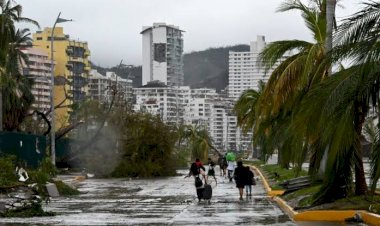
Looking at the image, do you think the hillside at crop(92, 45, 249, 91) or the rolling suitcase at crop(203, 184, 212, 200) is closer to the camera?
the rolling suitcase at crop(203, 184, 212, 200)

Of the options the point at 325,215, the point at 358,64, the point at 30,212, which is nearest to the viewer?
the point at 358,64

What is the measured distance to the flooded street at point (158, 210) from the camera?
19781mm

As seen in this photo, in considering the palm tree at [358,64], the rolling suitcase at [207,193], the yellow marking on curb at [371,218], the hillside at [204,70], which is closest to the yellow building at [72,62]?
the hillside at [204,70]

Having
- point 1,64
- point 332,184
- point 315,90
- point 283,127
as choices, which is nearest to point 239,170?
point 283,127

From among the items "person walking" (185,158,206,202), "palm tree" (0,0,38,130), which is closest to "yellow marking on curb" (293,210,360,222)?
"person walking" (185,158,206,202)

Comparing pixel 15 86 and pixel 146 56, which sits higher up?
pixel 146 56

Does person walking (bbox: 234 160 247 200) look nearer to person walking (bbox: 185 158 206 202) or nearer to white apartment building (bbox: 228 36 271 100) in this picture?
person walking (bbox: 185 158 206 202)

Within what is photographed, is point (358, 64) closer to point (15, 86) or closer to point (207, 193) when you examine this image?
point (207, 193)

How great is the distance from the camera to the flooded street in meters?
19.8

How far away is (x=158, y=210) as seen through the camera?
23797 mm

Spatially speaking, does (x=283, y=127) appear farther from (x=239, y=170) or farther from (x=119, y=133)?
(x=119, y=133)

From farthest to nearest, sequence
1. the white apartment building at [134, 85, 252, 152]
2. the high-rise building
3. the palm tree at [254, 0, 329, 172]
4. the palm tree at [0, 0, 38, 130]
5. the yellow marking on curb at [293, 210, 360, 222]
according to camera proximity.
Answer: the high-rise building < the white apartment building at [134, 85, 252, 152] < the palm tree at [0, 0, 38, 130] < the palm tree at [254, 0, 329, 172] < the yellow marking on curb at [293, 210, 360, 222]

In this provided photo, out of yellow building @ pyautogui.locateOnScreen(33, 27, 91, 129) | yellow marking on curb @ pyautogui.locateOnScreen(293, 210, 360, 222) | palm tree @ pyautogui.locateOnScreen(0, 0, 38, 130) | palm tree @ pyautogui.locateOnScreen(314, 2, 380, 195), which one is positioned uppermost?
yellow building @ pyautogui.locateOnScreen(33, 27, 91, 129)

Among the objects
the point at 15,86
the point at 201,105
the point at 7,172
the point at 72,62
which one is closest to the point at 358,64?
the point at 7,172
